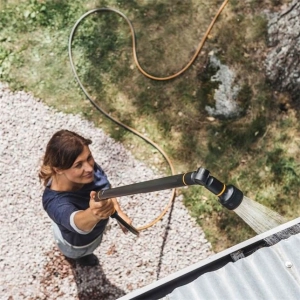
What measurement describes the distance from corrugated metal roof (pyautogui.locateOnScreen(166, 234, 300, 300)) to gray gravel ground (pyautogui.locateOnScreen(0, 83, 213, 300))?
271cm

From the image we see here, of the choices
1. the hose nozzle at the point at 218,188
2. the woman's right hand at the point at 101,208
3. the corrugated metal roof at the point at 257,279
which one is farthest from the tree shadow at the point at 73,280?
the hose nozzle at the point at 218,188

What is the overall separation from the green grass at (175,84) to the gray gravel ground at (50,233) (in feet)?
0.58

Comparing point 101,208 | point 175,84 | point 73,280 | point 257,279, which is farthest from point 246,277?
point 175,84

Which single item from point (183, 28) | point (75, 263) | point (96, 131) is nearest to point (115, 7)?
point (183, 28)

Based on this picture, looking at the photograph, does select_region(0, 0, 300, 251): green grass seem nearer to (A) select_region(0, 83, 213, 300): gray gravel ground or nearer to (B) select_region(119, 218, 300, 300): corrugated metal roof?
(A) select_region(0, 83, 213, 300): gray gravel ground

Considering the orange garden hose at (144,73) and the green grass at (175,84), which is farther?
the green grass at (175,84)

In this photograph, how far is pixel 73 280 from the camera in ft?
17.3

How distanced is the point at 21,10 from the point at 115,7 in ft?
3.99

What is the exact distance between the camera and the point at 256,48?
6.45 metres

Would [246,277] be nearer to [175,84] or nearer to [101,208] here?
[101,208]

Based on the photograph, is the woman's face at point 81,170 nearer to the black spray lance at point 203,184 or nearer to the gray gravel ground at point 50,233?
the black spray lance at point 203,184

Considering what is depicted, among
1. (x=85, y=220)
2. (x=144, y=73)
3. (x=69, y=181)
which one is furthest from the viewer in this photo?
(x=144, y=73)

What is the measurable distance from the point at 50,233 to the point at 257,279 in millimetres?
3182

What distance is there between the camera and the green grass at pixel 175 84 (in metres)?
5.91
